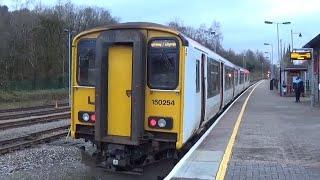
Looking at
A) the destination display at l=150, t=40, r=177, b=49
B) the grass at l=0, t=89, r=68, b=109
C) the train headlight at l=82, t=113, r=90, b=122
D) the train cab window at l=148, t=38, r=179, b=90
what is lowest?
the grass at l=0, t=89, r=68, b=109

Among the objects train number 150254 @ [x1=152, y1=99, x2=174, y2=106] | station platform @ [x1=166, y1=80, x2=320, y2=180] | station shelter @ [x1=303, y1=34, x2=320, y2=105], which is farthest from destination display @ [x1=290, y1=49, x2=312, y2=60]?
train number 150254 @ [x1=152, y1=99, x2=174, y2=106]

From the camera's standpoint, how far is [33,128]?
23.5 meters

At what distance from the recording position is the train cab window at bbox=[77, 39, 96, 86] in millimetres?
11656

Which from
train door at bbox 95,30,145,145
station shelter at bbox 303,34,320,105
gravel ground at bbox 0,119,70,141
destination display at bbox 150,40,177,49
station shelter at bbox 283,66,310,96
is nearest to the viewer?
train door at bbox 95,30,145,145

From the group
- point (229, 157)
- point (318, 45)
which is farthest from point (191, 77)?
point (318, 45)

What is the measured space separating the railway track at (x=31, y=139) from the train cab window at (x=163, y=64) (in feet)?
23.6

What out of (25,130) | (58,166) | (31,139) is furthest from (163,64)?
(25,130)

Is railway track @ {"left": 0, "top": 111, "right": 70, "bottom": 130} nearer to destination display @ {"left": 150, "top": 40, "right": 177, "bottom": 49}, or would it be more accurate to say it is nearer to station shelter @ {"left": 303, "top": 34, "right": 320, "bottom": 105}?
destination display @ {"left": 150, "top": 40, "right": 177, "bottom": 49}

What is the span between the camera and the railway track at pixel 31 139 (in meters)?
17.3

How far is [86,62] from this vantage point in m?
11.8

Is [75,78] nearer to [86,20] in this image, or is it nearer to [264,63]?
[86,20]

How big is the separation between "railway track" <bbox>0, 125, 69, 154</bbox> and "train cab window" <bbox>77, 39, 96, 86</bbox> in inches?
227

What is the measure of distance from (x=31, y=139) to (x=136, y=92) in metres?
9.84

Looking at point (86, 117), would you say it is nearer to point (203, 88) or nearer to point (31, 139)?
point (203, 88)
